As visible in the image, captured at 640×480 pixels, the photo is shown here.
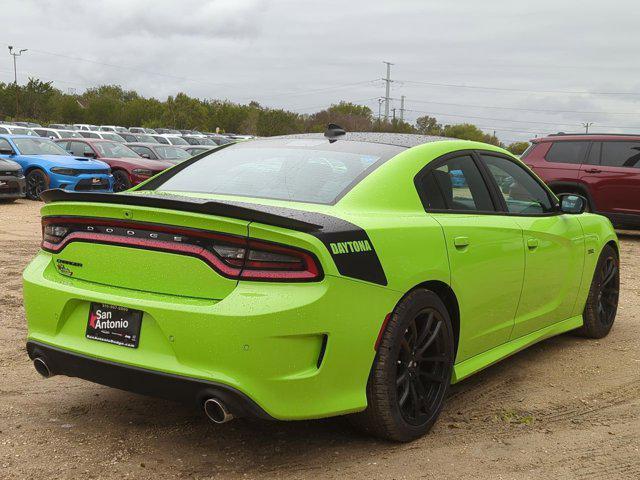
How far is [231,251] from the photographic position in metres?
3.23

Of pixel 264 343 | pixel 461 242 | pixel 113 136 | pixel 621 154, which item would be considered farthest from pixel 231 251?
pixel 113 136

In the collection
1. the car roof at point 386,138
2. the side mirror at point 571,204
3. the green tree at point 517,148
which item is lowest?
the green tree at point 517,148

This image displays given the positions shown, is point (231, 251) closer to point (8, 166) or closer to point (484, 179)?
point (484, 179)

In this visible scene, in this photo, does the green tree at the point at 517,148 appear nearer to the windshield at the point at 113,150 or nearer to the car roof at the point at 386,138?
the windshield at the point at 113,150

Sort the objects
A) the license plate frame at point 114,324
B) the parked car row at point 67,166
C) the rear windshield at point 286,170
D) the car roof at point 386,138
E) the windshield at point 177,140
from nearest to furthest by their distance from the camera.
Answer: the license plate frame at point 114,324
the rear windshield at point 286,170
the car roof at point 386,138
the parked car row at point 67,166
the windshield at point 177,140

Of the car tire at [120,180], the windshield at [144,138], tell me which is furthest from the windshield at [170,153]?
the windshield at [144,138]

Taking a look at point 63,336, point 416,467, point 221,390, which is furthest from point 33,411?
point 416,467

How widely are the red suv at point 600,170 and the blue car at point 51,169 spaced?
9578 millimetres

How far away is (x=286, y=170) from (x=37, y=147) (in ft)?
52.2

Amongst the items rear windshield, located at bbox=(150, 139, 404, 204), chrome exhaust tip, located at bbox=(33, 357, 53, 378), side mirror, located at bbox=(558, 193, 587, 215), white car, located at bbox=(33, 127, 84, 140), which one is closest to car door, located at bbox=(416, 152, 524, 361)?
rear windshield, located at bbox=(150, 139, 404, 204)

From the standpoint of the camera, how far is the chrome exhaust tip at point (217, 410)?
3.17 meters

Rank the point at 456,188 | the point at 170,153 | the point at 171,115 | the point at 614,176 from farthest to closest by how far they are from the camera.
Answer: the point at 171,115, the point at 170,153, the point at 614,176, the point at 456,188

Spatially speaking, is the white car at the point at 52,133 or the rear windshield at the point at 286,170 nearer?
the rear windshield at the point at 286,170

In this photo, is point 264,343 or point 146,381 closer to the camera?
point 264,343
